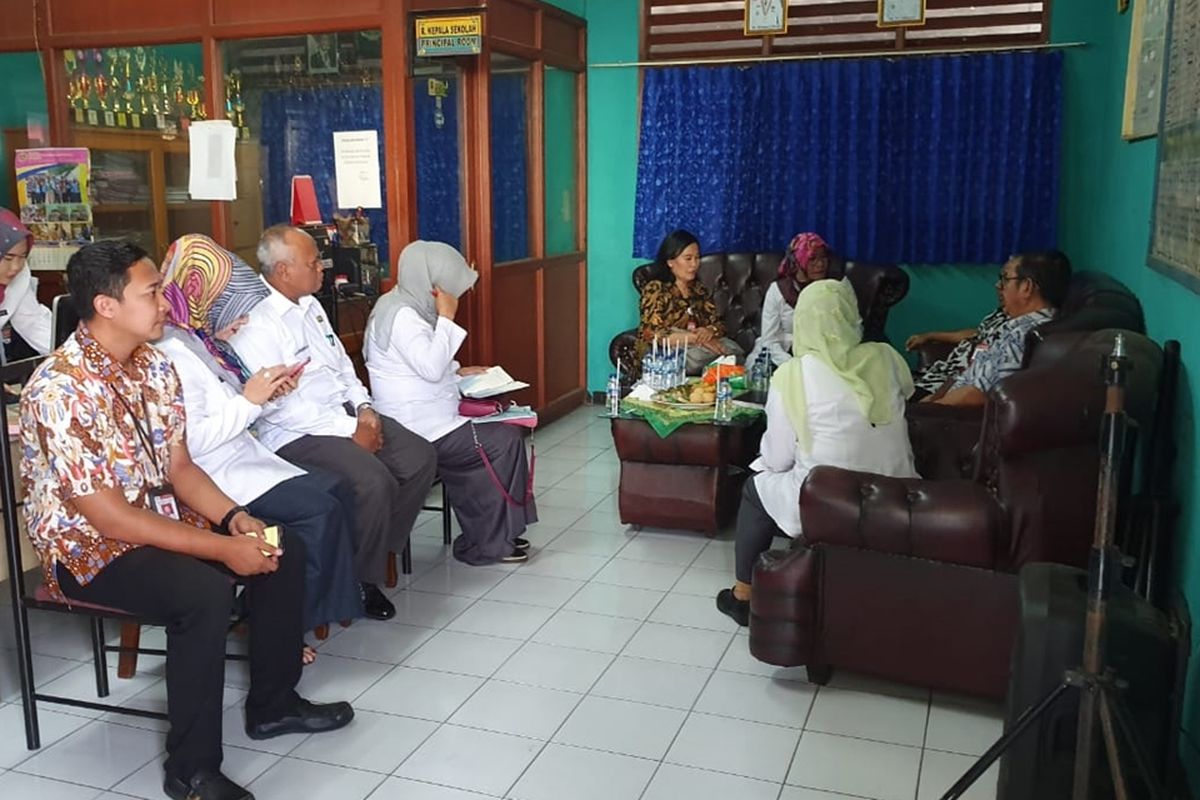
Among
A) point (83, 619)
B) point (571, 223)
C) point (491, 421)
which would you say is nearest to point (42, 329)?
point (83, 619)

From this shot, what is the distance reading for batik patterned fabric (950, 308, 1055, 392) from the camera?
3672 mm

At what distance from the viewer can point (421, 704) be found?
2.88 m

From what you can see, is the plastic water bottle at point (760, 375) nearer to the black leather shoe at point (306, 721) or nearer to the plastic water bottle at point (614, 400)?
the plastic water bottle at point (614, 400)

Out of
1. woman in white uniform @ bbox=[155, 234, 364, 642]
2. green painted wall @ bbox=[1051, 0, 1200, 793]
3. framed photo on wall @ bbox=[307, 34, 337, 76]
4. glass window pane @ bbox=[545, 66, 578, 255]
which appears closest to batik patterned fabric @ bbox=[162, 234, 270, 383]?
woman in white uniform @ bbox=[155, 234, 364, 642]

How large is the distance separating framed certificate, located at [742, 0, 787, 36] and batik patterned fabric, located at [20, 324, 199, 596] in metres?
4.27

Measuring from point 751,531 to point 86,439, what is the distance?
190cm

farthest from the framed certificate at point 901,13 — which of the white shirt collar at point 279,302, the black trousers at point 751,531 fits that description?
the white shirt collar at point 279,302

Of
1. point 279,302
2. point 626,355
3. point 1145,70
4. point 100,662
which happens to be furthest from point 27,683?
point 1145,70

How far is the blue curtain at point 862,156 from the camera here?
5.49 meters

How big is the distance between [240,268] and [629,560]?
5.73 feet

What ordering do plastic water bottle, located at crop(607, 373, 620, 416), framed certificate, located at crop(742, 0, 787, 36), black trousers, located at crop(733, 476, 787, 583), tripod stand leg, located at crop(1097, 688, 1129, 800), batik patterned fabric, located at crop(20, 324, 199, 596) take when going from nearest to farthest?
1. tripod stand leg, located at crop(1097, 688, 1129, 800)
2. batik patterned fabric, located at crop(20, 324, 199, 596)
3. black trousers, located at crop(733, 476, 787, 583)
4. plastic water bottle, located at crop(607, 373, 620, 416)
5. framed certificate, located at crop(742, 0, 787, 36)

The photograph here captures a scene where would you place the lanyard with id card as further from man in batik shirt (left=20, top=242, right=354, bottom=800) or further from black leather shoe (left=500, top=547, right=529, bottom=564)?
black leather shoe (left=500, top=547, right=529, bottom=564)

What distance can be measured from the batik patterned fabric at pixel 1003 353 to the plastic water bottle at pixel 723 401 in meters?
0.84

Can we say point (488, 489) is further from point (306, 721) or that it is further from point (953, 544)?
point (953, 544)
